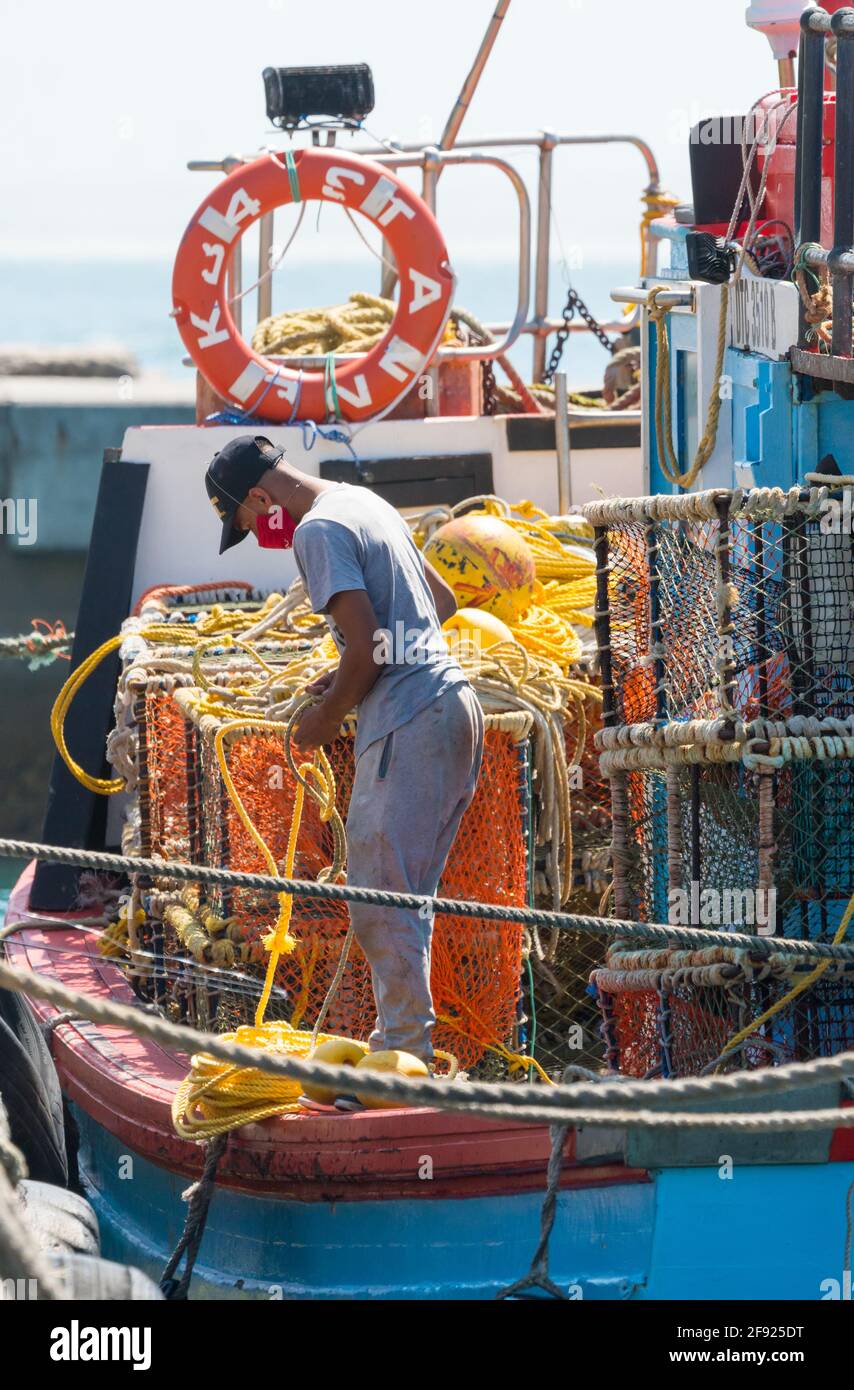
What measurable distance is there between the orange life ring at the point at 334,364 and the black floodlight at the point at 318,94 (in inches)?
26.2

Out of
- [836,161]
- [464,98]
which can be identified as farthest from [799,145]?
[464,98]

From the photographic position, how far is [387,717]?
4.72m

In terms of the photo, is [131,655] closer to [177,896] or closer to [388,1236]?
[177,896]

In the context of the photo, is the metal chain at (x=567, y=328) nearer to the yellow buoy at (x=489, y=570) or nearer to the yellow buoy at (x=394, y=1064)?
the yellow buoy at (x=489, y=570)

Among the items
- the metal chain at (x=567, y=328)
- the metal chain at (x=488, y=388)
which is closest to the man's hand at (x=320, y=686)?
the metal chain at (x=488, y=388)

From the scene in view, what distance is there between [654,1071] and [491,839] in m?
0.87

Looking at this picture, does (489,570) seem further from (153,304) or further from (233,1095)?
(153,304)

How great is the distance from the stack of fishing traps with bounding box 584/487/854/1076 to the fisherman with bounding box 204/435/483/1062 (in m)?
0.47

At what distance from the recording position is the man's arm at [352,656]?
4.59 m

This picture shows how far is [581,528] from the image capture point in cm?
774

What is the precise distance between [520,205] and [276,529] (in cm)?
536

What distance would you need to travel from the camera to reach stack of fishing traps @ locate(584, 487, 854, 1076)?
4363mm

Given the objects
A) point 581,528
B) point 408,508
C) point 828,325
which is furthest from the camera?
point 408,508
